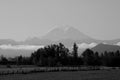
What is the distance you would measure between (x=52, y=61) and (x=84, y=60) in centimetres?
2383

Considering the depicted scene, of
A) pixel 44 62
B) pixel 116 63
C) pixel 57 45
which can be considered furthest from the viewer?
pixel 57 45

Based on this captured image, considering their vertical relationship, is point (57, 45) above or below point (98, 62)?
above

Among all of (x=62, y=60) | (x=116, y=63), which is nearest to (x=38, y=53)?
(x=62, y=60)

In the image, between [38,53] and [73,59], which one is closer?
[73,59]

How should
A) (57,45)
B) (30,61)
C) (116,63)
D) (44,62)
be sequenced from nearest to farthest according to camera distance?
(44,62), (116,63), (30,61), (57,45)

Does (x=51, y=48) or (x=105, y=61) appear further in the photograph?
(x=51, y=48)

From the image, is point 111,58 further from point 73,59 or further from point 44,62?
point 44,62

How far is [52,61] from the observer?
142m

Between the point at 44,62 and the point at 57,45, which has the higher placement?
the point at 57,45

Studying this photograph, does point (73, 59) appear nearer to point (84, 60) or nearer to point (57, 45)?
point (84, 60)

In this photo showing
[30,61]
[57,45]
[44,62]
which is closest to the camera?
[44,62]

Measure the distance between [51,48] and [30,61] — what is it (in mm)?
18826

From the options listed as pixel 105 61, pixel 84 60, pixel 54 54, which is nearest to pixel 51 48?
pixel 54 54

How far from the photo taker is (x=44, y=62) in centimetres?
14125
